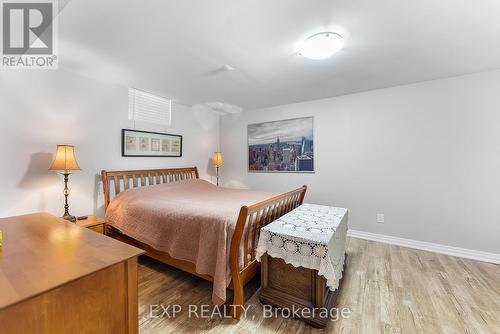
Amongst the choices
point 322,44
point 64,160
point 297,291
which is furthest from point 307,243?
point 64,160

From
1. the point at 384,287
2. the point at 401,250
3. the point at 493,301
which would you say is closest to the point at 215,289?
the point at 384,287

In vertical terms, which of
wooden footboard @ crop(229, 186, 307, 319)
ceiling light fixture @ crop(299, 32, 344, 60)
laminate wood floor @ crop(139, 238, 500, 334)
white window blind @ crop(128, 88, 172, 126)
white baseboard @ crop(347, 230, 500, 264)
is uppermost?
ceiling light fixture @ crop(299, 32, 344, 60)

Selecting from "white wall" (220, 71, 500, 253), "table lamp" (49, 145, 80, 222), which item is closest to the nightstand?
"table lamp" (49, 145, 80, 222)

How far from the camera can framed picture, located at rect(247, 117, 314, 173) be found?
152 inches

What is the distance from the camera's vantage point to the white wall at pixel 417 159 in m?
2.66

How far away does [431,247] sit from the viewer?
2926 mm

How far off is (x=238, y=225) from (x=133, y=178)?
223cm

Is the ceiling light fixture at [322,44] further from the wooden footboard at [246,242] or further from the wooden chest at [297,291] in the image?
the wooden chest at [297,291]

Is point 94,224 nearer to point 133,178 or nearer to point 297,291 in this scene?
point 133,178

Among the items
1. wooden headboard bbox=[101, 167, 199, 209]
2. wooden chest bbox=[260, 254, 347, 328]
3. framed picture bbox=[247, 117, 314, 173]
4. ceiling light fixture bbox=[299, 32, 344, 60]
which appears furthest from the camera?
framed picture bbox=[247, 117, 314, 173]

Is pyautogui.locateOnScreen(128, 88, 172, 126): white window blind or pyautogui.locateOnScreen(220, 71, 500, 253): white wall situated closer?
pyautogui.locateOnScreen(220, 71, 500, 253): white wall

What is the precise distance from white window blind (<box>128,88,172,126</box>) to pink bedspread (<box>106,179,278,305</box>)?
1.25m

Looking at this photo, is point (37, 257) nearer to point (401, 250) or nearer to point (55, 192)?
point (55, 192)

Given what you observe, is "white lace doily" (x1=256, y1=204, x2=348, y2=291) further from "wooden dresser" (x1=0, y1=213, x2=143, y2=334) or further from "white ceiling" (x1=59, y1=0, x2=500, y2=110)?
"white ceiling" (x1=59, y1=0, x2=500, y2=110)
